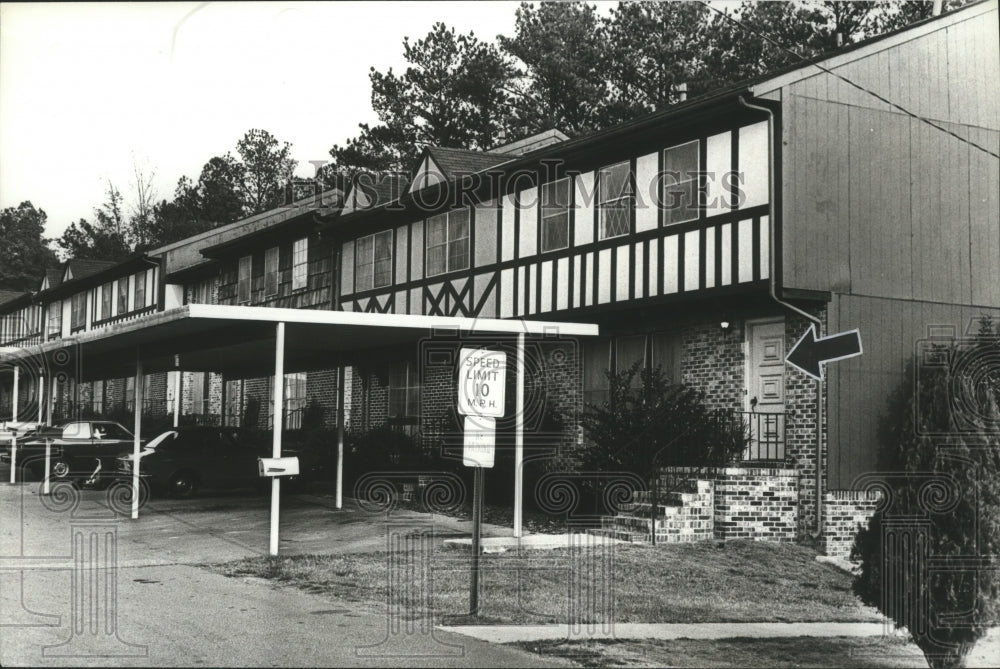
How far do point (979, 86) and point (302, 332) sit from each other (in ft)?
39.2

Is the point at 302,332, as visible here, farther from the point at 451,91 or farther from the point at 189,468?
the point at 451,91

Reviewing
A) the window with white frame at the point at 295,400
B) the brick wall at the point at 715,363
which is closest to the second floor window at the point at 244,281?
the window with white frame at the point at 295,400

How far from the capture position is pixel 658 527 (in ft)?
49.7

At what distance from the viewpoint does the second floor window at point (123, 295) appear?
45219 millimetres

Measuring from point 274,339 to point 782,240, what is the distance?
25.4 ft

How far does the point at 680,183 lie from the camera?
1756 centimetres

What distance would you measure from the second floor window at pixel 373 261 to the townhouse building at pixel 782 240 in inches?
162

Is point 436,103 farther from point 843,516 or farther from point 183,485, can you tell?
point 843,516

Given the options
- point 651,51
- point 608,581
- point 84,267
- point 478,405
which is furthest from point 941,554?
point 84,267

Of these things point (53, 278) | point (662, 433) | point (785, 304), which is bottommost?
point (662, 433)

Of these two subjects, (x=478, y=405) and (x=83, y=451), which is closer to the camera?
(x=478, y=405)

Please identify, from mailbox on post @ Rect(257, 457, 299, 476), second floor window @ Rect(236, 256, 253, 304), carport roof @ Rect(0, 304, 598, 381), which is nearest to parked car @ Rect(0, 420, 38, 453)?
carport roof @ Rect(0, 304, 598, 381)

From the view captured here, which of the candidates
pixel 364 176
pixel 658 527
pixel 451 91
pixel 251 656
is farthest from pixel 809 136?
pixel 451 91

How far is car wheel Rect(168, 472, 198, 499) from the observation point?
21.7 metres
